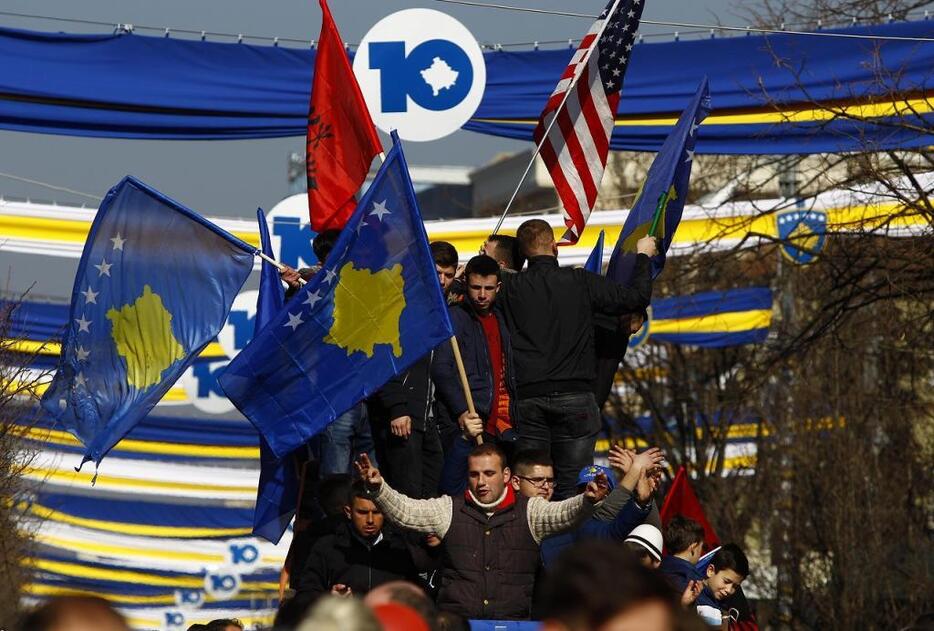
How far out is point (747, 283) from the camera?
86.9 ft

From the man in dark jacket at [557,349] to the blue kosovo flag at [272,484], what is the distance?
5.04 ft

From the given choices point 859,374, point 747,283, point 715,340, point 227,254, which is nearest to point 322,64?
point 227,254

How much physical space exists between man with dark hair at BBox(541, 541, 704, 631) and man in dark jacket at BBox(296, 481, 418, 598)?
5.20 metres

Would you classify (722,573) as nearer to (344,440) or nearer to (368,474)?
(368,474)

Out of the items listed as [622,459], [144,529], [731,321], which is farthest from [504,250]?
[144,529]

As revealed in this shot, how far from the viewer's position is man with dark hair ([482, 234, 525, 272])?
10.3 metres

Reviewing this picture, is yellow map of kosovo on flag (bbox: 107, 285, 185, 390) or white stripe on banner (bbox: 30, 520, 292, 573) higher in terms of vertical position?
yellow map of kosovo on flag (bbox: 107, 285, 185, 390)

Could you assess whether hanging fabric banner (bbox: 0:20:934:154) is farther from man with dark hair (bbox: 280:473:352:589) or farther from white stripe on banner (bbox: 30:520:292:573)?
white stripe on banner (bbox: 30:520:292:573)

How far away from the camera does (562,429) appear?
9.96 m

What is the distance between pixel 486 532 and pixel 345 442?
218cm

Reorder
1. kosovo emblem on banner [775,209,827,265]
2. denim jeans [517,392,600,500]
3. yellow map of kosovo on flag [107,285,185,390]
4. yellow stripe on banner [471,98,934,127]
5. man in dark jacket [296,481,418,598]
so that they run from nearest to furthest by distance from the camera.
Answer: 1. man in dark jacket [296,481,418,598]
2. denim jeans [517,392,600,500]
3. yellow map of kosovo on flag [107,285,185,390]
4. yellow stripe on banner [471,98,934,127]
5. kosovo emblem on banner [775,209,827,265]

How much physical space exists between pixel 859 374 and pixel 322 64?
707 inches

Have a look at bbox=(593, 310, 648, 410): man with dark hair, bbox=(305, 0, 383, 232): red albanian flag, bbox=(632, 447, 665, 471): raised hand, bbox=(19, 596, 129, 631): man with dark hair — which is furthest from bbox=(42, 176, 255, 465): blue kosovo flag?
bbox=(19, 596, 129, 631): man with dark hair

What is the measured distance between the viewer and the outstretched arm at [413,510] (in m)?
8.45
